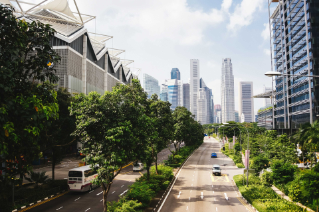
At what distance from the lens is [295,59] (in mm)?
70062

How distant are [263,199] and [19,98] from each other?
22496 millimetres

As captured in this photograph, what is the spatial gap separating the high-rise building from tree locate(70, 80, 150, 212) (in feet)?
189

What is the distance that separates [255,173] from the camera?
34844mm

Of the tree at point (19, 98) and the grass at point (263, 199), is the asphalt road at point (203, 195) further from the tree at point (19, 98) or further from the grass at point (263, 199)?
the tree at point (19, 98)

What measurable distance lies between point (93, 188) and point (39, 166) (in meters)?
22.3

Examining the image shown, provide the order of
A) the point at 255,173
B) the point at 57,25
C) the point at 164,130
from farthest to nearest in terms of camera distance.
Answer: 1. the point at 57,25
2. the point at 255,173
3. the point at 164,130

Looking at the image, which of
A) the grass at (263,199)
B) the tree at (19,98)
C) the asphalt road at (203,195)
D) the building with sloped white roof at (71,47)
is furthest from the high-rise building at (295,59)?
the tree at (19,98)

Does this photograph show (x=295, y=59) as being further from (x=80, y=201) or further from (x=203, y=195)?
(x=80, y=201)

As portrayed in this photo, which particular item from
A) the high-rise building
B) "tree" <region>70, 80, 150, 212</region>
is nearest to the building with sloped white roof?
"tree" <region>70, 80, 150, 212</region>

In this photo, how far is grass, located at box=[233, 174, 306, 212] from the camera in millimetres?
19484

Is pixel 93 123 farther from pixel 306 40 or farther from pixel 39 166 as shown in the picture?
pixel 306 40

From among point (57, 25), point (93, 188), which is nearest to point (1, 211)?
point (93, 188)

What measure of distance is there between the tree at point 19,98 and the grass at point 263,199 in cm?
1852

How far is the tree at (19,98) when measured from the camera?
889 cm
